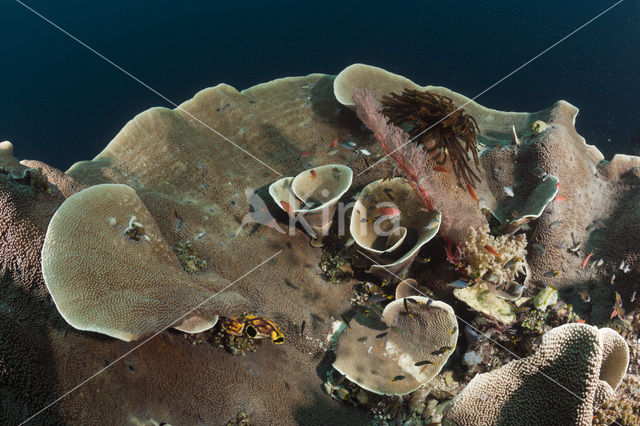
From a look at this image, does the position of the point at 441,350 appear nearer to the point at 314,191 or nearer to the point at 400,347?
the point at 400,347

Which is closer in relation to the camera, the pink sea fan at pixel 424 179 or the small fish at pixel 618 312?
the small fish at pixel 618 312

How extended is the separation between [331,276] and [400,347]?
1.09m

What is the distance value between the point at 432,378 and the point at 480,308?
0.88m

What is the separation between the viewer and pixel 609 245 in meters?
4.05

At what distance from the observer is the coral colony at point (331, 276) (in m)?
2.66

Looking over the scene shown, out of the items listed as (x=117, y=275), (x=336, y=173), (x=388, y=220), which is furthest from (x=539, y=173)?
(x=117, y=275)

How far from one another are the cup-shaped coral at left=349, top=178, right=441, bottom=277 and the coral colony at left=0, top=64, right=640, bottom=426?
0.08ft

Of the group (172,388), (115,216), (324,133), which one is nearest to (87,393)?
(172,388)

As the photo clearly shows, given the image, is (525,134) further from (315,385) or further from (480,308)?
(315,385)

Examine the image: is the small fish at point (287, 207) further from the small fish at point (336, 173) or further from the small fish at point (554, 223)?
the small fish at point (554, 223)

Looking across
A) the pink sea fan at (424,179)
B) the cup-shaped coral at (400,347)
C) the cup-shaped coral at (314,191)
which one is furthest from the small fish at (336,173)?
the cup-shaped coral at (400,347)

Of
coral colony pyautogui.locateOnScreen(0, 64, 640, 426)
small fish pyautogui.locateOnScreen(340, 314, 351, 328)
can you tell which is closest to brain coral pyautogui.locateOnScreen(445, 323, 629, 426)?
coral colony pyautogui.locateOnScreen(0, 64, 640, 426)

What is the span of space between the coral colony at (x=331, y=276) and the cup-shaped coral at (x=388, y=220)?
0.02m

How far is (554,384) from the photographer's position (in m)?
2.47
